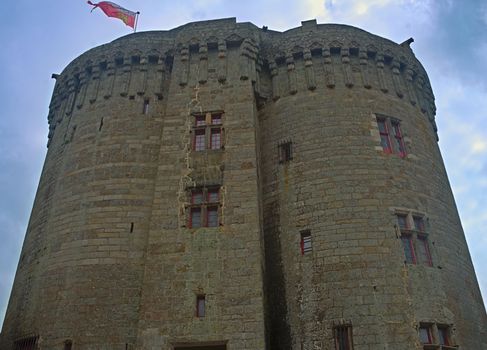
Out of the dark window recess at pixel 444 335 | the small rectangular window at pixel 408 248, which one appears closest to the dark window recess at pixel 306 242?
the small rectangular window at pixel 408 248

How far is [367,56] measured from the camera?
21734 millimetres

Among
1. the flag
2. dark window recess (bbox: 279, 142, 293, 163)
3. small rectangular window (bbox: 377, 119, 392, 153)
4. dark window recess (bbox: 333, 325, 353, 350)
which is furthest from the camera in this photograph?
the flag

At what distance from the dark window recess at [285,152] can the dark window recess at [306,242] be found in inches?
138

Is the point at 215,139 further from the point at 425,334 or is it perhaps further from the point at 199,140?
the point at 425,334

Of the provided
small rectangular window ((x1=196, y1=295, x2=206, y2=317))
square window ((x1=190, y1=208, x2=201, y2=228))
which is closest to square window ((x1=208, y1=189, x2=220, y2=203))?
square window ((x1=190, y1=208, x2=201, y2=228))

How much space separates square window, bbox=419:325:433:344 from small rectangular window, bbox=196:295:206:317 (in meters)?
7.04

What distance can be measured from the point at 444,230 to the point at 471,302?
9.34ft

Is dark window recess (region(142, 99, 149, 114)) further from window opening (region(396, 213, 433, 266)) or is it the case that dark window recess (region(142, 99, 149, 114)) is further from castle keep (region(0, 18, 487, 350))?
window opening (region(396, 213, 433, 266))

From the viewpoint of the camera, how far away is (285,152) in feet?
65.6

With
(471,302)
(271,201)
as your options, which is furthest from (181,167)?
(471,302)

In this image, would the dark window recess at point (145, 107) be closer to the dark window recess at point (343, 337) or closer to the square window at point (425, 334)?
the dark window recess at point (343, 337)

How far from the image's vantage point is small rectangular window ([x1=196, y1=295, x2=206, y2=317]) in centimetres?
1518

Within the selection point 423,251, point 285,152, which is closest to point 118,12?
point 285,152

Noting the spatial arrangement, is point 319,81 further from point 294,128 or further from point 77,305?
point 77,305
